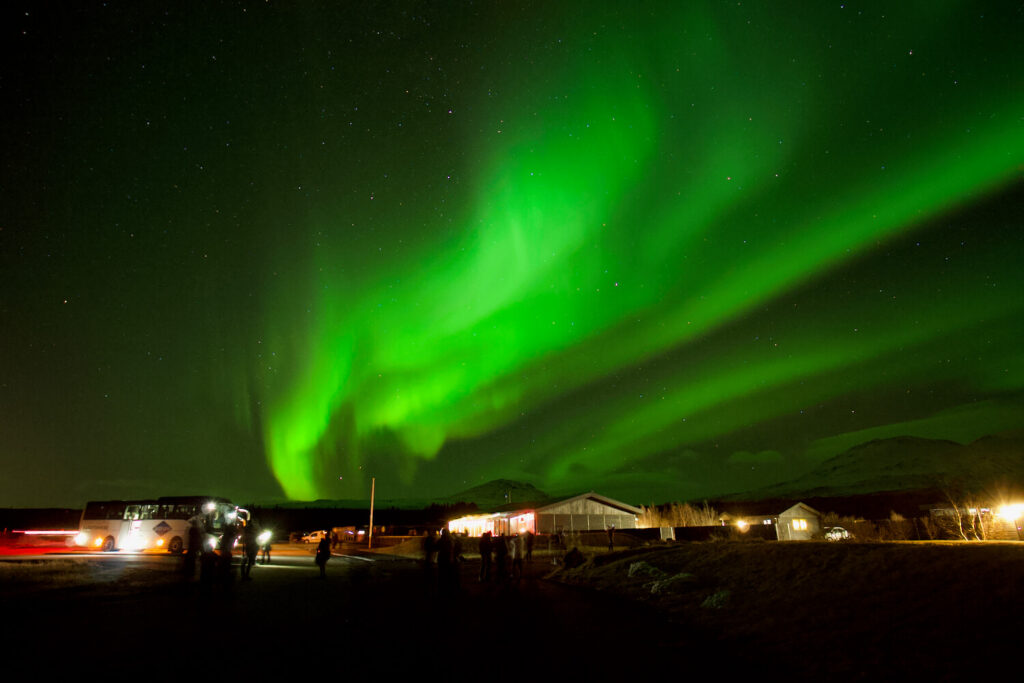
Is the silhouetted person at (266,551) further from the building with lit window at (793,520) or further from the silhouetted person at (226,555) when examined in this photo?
the building with lit window at (793,520)

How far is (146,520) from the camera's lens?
117ft

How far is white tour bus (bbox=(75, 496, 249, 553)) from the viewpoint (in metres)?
34.5

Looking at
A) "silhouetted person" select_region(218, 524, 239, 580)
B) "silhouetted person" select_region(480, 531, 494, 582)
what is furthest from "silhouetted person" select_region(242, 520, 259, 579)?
"silhouetted person" select_region(480, 531, 494, 582)

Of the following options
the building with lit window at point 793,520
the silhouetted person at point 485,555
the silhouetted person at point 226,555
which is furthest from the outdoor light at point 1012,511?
the silhouetted person at point 226,555

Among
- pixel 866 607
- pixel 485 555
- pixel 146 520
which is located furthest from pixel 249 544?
pixel 146 520

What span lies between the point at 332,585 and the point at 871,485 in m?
195

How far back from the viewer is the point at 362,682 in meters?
6.95

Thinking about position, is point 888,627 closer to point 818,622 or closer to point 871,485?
point 818,622

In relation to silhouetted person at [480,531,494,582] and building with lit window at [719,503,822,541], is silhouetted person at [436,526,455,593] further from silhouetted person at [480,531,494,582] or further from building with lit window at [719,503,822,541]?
building with lit window at [719,503,822,541]

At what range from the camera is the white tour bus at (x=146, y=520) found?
3447cm

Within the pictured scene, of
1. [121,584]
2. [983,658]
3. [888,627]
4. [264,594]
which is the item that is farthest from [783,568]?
[121,584]

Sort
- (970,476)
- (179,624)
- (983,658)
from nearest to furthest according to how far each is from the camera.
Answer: (983,658)
(179,624)
(970,476)

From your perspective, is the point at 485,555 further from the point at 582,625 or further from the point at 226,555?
the point at 582,625

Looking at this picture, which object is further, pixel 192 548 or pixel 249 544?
pixel 249 544
